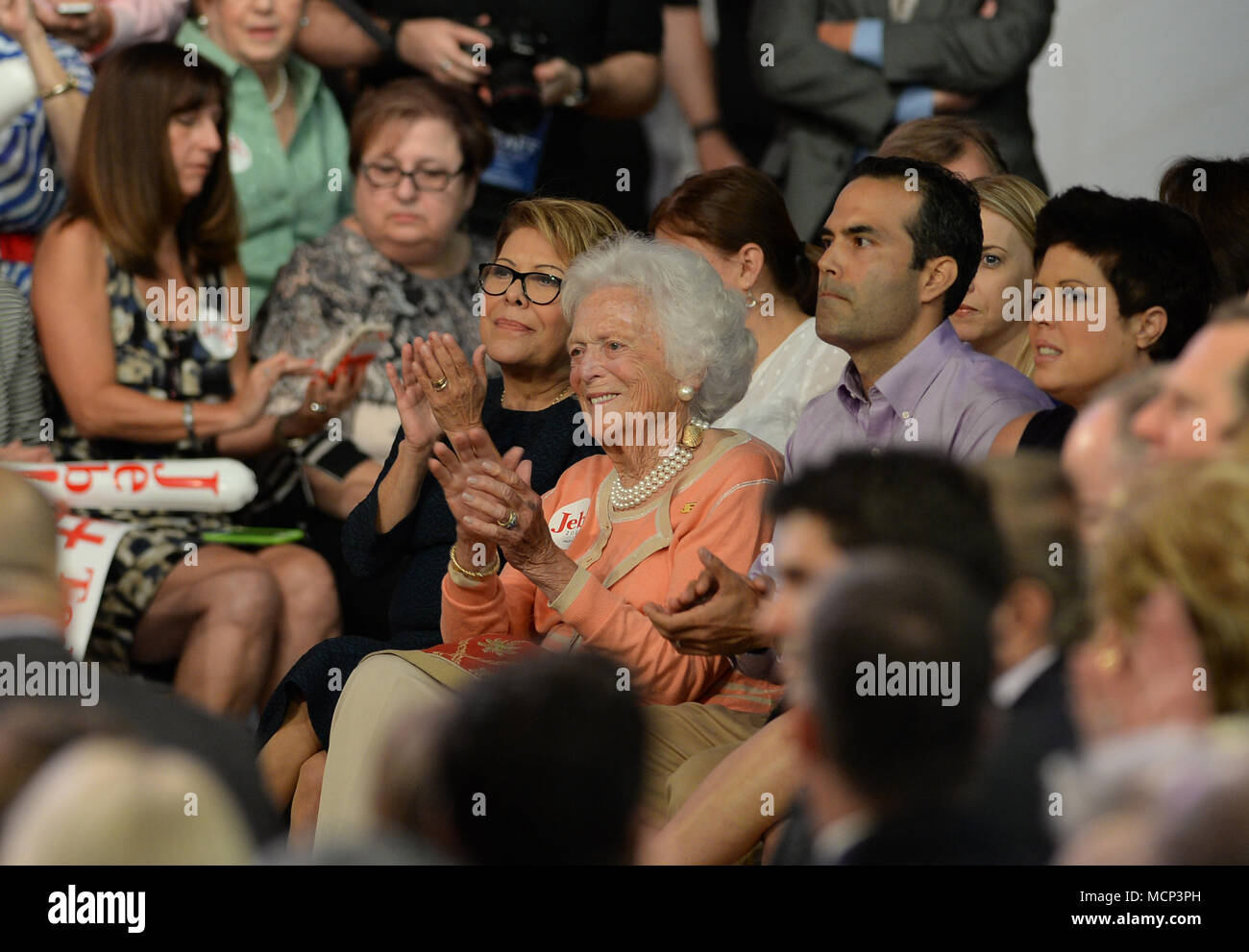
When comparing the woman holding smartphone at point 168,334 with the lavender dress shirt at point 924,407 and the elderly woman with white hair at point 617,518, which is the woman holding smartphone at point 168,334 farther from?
the lavender dress shirt at point 924,407

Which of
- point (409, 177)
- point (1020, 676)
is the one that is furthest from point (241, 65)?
point (1020, 676)

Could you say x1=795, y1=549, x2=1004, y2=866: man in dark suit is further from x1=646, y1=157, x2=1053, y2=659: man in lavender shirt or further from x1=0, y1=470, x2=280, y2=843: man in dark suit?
x1=646, y1=157, x2=1053, y2=659: man in lavender shirt

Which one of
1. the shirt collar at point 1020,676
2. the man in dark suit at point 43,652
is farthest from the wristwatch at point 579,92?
the shirt collar at point 1020,676

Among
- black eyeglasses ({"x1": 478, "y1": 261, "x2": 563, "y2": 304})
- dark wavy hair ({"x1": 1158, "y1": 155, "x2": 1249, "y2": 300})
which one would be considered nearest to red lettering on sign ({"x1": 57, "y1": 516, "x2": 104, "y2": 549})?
black eyeglasses ({"x1": 478, "y1": 261, "x2": 563, "y2": 304})

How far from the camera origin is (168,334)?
364 cm

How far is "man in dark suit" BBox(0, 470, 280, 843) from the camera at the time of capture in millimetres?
1689

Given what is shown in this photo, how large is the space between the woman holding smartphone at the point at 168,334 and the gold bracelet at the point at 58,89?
173mm

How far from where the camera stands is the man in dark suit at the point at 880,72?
402cm

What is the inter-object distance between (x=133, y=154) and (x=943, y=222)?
1.78m

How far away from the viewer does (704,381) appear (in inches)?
115

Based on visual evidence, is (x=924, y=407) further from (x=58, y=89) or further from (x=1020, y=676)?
(x=58, y=89)

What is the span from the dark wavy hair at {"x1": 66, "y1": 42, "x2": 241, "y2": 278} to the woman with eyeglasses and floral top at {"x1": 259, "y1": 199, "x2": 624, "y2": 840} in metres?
0.82
